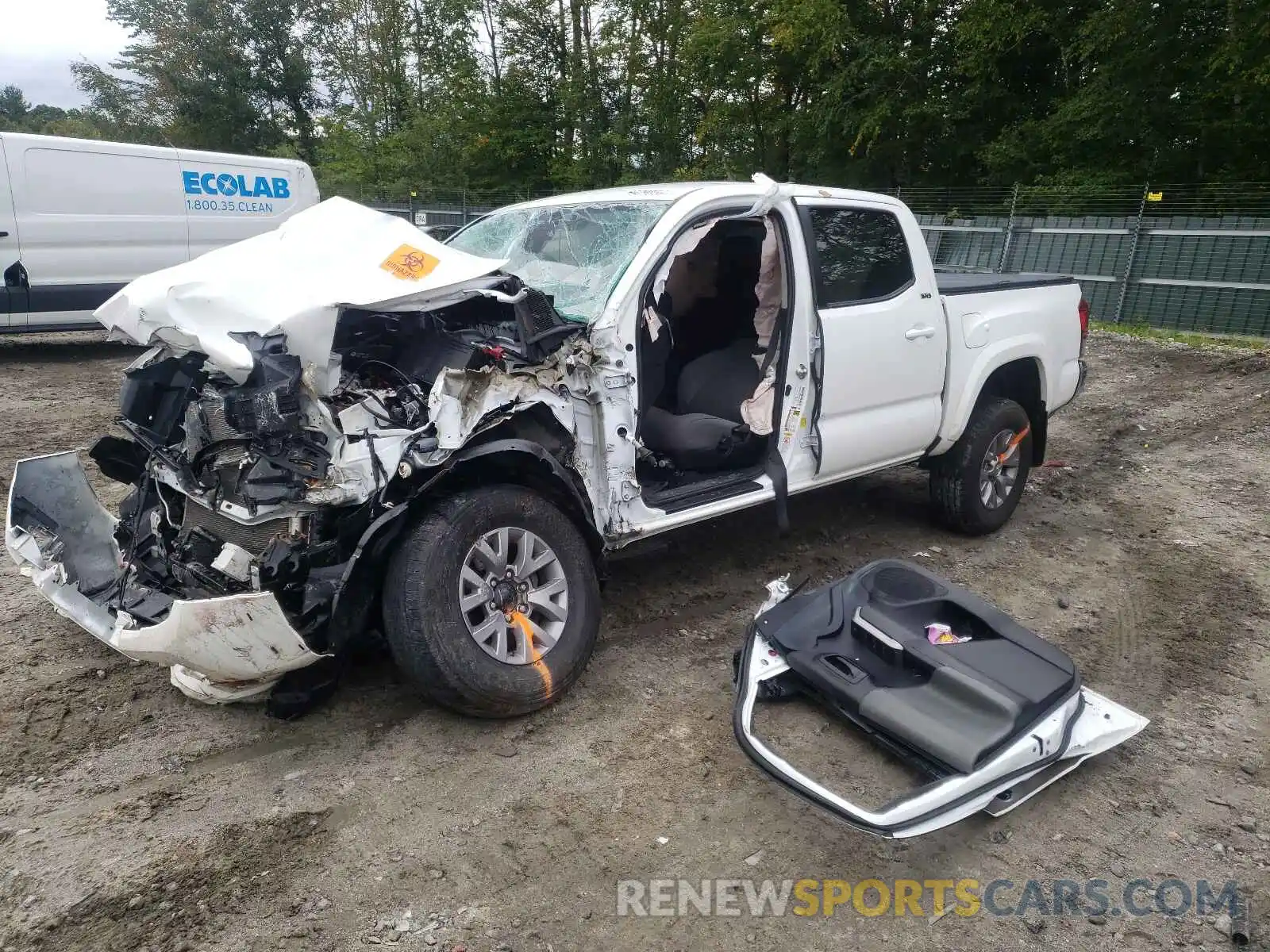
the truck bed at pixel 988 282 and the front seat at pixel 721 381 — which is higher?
the truck bed at pixel 988 282

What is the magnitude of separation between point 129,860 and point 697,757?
177 cm

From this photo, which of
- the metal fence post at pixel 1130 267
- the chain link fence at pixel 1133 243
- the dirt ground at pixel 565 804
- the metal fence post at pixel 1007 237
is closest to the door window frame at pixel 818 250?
the dirt ground at pixel 565 804

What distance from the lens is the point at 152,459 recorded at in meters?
3.32

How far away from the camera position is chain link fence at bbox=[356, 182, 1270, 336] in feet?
39.3

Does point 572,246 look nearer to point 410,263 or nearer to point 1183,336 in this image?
point 410,263

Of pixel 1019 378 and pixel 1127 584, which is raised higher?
pixel 1019 378

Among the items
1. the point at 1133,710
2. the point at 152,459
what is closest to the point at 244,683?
the point at 152,459

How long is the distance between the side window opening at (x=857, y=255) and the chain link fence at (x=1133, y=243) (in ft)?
24.6

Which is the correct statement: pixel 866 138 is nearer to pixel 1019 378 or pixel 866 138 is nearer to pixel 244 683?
pixel 1019 378

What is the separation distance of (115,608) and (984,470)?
14.7ft

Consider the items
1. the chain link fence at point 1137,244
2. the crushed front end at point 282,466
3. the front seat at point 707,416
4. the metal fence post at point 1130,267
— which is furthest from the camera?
the metal fence post at point 1130,267

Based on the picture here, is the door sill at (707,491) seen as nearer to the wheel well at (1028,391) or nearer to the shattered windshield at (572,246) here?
the shattered windshield at (572,246)

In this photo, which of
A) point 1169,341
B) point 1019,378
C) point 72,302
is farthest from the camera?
point 1169,341

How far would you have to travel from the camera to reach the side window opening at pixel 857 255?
4.17m
